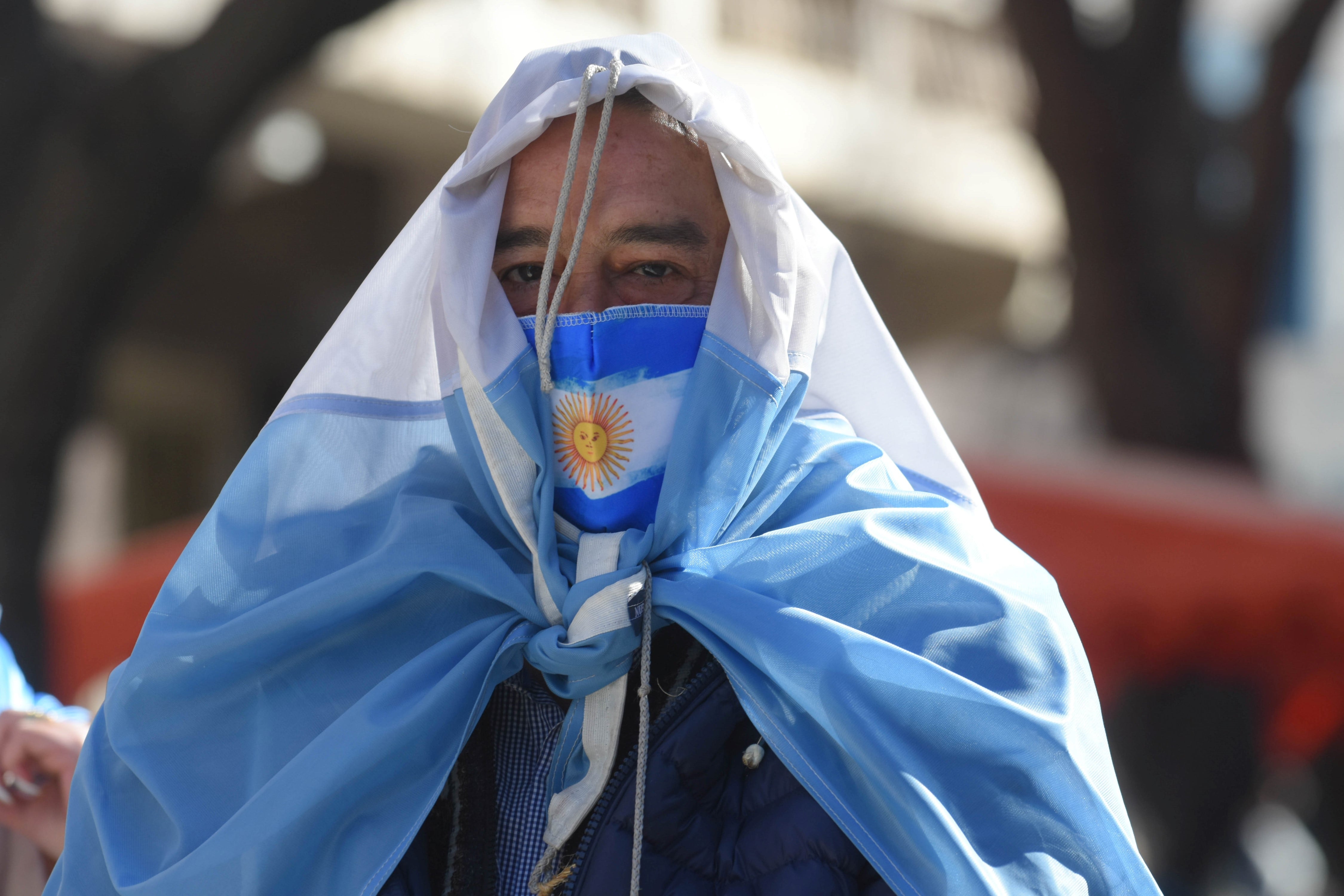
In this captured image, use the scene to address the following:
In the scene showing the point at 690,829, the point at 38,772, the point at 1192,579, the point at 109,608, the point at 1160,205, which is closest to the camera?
the point at 690,829

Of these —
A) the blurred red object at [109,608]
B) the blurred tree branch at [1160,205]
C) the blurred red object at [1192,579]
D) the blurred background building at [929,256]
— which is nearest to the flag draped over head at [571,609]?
Result: the blurred background building at [929,256]

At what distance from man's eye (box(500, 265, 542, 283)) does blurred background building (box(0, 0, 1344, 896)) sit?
5.15 feet

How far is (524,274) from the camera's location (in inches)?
68.1

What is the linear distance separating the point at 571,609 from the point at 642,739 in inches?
6.5

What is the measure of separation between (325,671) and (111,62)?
4171mm

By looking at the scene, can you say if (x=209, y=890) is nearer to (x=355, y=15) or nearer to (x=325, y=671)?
(x=325, y=671)

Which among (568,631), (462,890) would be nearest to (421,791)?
(462,890)

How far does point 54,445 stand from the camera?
4828 mm

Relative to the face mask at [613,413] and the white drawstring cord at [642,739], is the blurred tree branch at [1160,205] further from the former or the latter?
the white drawstring cord at [642,739]

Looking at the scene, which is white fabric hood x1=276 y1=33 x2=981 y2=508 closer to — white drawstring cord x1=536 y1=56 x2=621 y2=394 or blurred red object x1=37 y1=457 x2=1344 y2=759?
white drawstring cord x1=536 y1=56 x2=621 y2=394

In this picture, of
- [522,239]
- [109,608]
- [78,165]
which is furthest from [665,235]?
[109,608]

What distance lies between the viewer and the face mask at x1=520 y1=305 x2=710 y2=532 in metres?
1.62

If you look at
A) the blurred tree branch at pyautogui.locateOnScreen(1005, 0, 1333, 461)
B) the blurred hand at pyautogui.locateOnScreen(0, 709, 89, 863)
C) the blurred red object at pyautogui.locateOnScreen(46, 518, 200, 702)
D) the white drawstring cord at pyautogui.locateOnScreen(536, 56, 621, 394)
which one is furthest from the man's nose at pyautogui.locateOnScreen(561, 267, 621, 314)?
the blurred tree branch at pyautogui.locateOnScreen(1005, 0, 1333, 461)

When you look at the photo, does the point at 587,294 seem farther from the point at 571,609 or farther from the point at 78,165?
the point at 78,165
